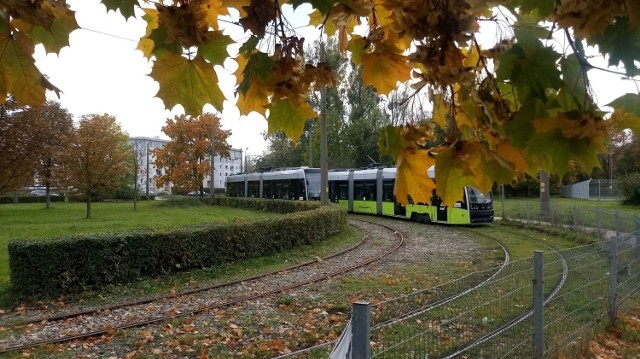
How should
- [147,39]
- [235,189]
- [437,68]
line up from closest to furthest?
[437,68] → [147,39] → [235,189]

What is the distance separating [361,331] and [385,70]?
1371 mm

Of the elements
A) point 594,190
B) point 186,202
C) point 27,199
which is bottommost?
point 27,199

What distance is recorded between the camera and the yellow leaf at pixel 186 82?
1487 millimetres

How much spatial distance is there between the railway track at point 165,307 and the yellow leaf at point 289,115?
6.42m

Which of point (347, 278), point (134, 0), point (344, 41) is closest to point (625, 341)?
point (347, 278)

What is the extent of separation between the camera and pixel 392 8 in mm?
1347

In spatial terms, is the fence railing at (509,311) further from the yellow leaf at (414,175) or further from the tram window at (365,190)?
the tram window at (365,190)

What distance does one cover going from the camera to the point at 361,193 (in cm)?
2692

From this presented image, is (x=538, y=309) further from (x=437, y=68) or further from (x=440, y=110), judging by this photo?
(x=437, y=68)

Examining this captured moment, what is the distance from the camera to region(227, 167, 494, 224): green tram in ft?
66.9

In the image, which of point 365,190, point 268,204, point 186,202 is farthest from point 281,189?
point 186,202

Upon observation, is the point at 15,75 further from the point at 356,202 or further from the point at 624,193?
the point at 624,193

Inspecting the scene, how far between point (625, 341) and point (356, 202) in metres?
21.6

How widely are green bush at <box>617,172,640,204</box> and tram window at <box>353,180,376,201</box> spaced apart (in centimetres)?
2127
